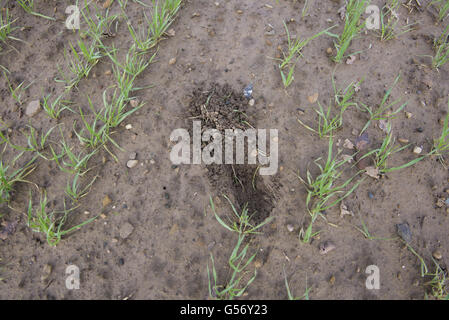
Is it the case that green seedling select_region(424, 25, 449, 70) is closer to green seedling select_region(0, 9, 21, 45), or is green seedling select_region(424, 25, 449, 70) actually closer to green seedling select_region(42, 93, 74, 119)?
green seedling select_region(42, 93, 74, 119)

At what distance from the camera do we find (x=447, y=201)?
178 centimetres

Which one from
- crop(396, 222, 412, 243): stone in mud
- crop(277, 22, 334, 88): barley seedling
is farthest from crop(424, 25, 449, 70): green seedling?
crop(396, 222, 412, 243): stone in mud

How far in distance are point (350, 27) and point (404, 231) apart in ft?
3.86

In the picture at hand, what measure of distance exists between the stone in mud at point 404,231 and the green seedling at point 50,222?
1592mm

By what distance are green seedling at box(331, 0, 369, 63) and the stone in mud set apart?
3.33 ft

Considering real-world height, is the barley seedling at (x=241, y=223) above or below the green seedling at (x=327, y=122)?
below

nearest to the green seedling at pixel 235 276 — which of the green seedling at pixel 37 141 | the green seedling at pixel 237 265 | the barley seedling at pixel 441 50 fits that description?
the green seedling at pixel 237 265

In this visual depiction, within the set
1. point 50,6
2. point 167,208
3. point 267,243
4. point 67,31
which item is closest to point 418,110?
point 267,243

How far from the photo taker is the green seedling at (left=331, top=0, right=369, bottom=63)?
1911 millimetres

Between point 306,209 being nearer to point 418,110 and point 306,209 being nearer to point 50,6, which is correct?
point 418,110

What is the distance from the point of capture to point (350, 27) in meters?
1.90

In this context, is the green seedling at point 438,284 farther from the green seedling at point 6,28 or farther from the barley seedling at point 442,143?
the green seedling at point 6,28

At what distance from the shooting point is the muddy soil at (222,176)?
5.33ft

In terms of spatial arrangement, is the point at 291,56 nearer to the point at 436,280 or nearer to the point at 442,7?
the point at 442,7
